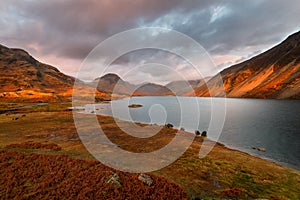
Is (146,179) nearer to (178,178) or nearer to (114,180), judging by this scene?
(114,180)

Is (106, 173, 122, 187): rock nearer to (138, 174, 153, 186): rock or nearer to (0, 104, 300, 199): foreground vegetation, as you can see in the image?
(0, 104, 300, 199): foreground vegetation

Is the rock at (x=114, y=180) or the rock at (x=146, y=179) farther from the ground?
the rock at (x=146, y=179)

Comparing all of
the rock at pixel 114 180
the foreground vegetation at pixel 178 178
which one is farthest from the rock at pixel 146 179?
the rock at pixel 114 180

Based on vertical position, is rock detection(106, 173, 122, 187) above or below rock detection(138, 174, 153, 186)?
below

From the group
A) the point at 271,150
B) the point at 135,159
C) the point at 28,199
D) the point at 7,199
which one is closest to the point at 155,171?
the point at 135,159

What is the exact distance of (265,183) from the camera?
694 inches

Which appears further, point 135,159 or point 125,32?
point 135,159

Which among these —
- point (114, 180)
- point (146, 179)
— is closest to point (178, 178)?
point (146, 179)

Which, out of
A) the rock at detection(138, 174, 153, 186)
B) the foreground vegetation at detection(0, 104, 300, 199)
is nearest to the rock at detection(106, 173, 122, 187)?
the foreground vegetation at detection(0, 104, 300, 199)

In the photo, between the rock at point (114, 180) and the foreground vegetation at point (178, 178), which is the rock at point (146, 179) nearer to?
the foreground vegetation at point (178, 178)

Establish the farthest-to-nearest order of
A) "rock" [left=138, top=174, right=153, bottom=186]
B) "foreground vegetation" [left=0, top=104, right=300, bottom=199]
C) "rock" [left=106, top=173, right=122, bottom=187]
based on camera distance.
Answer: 1. "rock" [left=138, top=174, right=153, bottom=186]
2. "rock" [left=106, top=173, right=122, bottom=187]
3. "foreground vegetation" [left=0, top=104, right=300, bottom=199]

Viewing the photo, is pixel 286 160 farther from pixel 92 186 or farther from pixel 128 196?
pixel 92 186

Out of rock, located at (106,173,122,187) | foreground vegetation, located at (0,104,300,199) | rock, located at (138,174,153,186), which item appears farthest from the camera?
rock, located at (138,174,153,186)

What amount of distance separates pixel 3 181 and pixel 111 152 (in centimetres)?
1256
